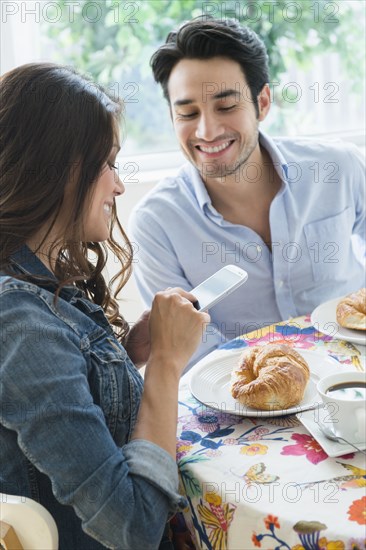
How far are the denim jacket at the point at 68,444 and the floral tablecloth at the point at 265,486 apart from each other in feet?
0.18

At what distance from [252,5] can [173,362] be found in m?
2.26

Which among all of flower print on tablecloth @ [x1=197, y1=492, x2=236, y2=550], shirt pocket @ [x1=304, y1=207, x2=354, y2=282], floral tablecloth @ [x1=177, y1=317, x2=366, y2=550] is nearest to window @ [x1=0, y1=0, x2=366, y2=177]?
shirt pocket @ [x1=304, y1=207, x2=354, y2=282]

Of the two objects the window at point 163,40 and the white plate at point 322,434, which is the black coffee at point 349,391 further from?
the window at point 163,40

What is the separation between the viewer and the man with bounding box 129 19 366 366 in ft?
5.76

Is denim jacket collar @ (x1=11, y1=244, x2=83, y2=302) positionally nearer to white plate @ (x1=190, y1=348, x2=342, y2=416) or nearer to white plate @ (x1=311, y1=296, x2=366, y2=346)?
white plate @ (x1=190, y1=348, x2=342, y2=416)

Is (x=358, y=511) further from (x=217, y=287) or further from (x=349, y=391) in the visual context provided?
(x=217, y=287)

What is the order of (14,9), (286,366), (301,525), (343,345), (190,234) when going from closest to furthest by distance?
(301,525) → (286,366) → (343,345) → (190,234) → (14,9)

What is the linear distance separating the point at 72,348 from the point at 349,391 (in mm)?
375

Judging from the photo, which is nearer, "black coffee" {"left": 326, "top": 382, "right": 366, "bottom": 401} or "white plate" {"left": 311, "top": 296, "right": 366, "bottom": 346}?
→ "black coffee" {"left": 326, "top": 382, "right": 366, "bottom": 401}

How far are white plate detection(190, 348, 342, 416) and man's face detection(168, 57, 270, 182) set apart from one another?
67cm

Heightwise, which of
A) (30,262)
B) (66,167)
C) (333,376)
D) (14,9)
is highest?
(14,9)

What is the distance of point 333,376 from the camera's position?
989mm

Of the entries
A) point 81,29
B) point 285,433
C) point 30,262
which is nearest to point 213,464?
point 285,433

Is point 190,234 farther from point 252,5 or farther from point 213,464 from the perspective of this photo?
point 252,5
